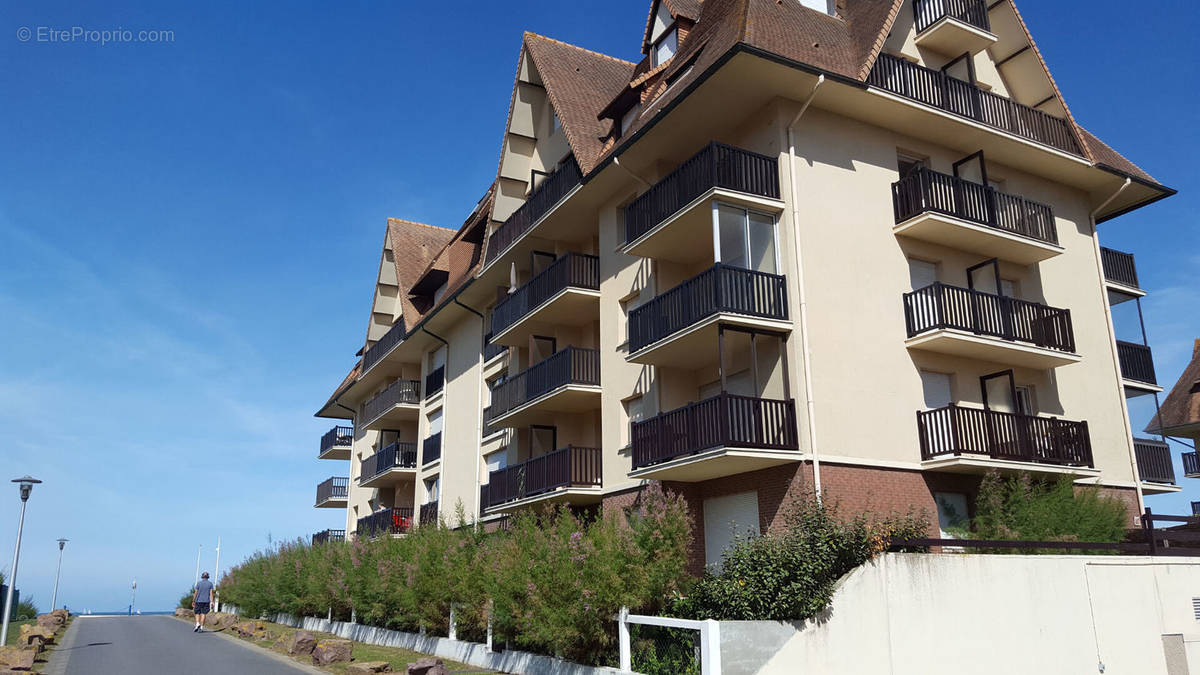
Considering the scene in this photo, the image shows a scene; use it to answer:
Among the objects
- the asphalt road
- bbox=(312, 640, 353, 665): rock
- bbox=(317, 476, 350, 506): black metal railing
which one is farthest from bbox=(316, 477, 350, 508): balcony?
bbox=(312, 640, 353, 665): rock

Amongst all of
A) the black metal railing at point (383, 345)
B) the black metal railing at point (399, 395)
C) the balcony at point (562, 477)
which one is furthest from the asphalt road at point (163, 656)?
the black metal railing at point (383, 345)

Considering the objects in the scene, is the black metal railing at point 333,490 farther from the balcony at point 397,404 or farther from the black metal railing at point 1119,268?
the black metal railing at point 1119,268

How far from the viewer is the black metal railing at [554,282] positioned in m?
24.0

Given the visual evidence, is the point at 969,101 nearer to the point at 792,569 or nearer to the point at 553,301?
the point at 553,301

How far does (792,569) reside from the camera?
43.3 feet

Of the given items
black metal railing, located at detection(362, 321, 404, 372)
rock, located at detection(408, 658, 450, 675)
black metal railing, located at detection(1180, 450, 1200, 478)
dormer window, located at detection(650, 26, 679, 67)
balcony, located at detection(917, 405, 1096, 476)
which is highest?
dormer window, located at detection(650, 26, 679, 67)

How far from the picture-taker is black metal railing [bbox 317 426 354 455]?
4919 cm

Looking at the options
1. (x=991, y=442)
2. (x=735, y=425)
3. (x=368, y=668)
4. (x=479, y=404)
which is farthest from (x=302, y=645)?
(x=991, y=442)

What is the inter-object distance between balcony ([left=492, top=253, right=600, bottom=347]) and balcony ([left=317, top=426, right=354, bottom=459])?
2488 cm

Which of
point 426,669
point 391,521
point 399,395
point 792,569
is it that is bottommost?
point 426,669

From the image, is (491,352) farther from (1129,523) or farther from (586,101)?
(1129,523)

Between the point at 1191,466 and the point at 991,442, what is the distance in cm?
2468

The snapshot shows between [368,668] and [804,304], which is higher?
[804,304]

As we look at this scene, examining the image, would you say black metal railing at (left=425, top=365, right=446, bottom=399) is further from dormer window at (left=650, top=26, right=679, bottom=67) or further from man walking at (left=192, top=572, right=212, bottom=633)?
dormer window at (left=650, top=26, right=679, bottom=67)
